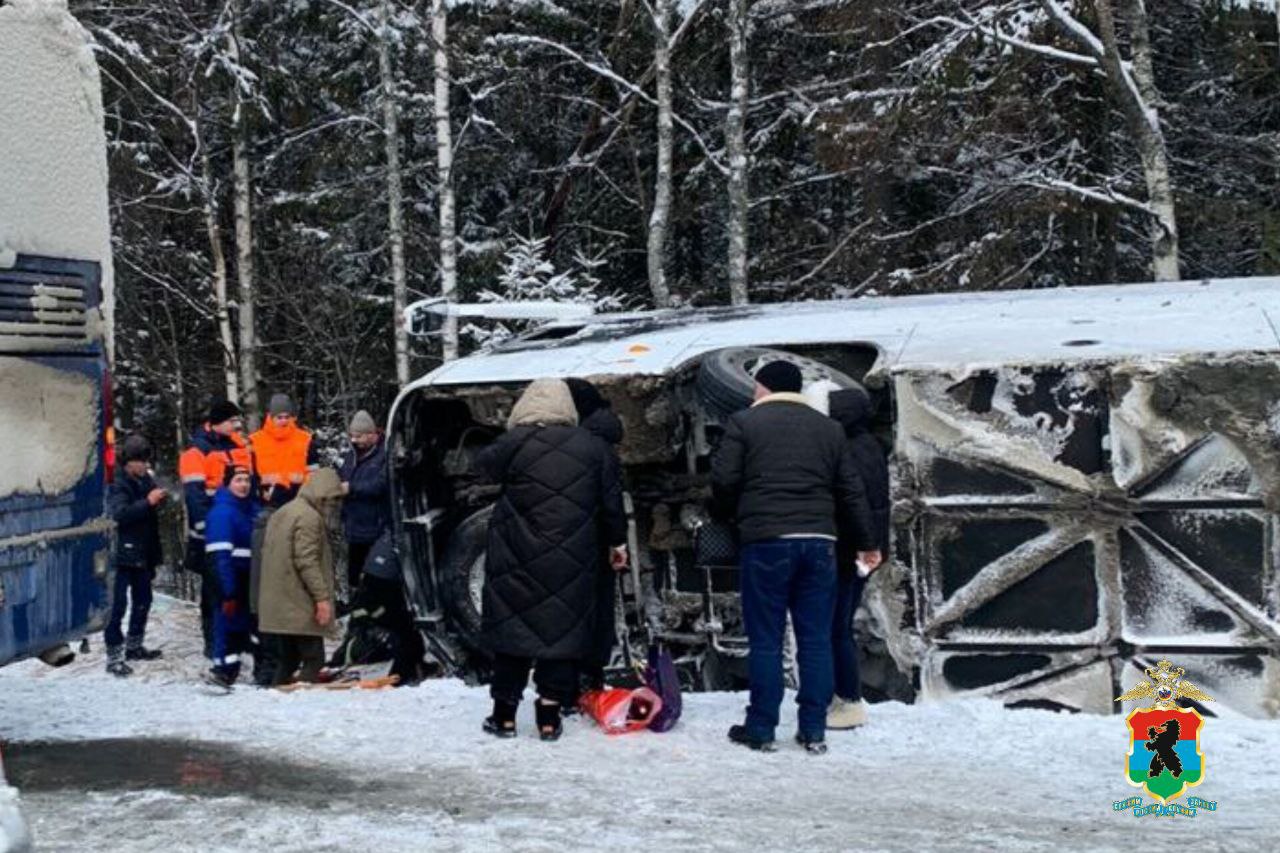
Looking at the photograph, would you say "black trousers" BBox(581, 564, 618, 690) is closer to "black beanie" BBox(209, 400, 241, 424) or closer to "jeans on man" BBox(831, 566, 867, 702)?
"jeans on man" BBox(831, 566, 867, 702)

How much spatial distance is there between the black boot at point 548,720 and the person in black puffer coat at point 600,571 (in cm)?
26

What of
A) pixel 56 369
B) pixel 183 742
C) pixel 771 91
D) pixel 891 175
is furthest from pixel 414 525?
pixel 771 91

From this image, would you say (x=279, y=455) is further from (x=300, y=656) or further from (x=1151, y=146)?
(x=1151, y=146)

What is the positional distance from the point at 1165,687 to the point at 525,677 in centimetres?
283

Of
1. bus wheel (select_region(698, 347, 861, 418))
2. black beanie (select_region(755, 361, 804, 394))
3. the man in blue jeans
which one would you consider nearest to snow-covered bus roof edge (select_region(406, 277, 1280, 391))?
bus wheel (select_region(698, 347, 861, 418))

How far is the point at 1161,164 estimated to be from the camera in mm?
13617

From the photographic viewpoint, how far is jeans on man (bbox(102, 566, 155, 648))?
938 centimetres

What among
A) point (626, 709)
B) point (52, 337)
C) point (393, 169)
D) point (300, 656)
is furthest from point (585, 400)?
point (393, 169)

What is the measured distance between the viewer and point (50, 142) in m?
5.83

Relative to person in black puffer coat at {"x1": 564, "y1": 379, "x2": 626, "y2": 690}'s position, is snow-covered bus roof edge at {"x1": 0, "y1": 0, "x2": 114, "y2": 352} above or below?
above

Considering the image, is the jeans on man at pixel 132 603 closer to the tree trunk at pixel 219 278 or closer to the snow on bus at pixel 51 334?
the snow on bus at pixel 51 334

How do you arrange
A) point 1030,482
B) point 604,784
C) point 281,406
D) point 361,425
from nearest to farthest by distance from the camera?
point 604,784 → point 1030,482 → point 361,425 → point 281,406

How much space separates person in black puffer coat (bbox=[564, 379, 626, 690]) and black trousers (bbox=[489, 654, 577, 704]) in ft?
0.52

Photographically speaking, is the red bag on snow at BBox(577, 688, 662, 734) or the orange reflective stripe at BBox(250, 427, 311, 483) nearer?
the red bag on snow at BBox(577, 688, 662, 734)
